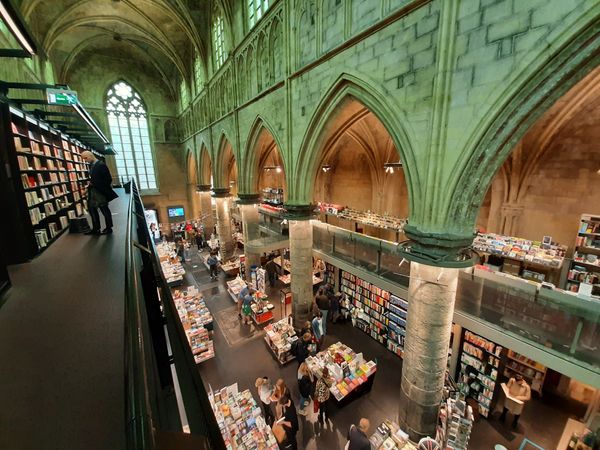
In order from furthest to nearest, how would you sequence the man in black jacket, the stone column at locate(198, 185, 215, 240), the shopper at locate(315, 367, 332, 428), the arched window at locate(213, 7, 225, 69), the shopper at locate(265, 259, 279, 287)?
the stone column at locate(198, 185, 215, 240) < the shopper at locate(265, 259, 279, 287) < the arched window at locate(213, 7, 225, 69) < the shopper at locate(315, 367, 332, 428) < the man in black jacket

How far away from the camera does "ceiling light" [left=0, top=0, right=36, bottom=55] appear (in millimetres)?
2428

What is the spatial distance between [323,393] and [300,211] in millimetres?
4579

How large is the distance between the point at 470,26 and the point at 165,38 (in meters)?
18.3

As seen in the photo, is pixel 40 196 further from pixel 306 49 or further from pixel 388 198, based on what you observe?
pixel 388 198

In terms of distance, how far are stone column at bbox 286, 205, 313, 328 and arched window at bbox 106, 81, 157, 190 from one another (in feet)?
60.1

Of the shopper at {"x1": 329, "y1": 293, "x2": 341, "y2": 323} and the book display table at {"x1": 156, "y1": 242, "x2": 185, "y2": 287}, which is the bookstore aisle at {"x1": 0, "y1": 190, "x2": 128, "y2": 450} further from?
the book display table at {"x1": 156, "y1": 242, "x2": 185, "y2": 287}

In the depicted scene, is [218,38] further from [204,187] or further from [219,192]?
[204,187]

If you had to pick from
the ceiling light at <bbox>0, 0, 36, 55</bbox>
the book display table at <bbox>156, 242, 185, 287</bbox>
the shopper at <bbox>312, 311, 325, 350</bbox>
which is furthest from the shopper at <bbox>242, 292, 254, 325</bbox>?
the ceiling light at <bbox>0, 0, 36, 55</bbox>

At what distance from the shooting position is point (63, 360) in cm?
135

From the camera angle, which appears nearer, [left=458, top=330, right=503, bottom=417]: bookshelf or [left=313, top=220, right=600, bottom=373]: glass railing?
[left=313, top=220, right=600, bottom=373]: glass railing

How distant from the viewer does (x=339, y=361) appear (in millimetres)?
6496

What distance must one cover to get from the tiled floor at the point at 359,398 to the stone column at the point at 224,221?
19.8ft

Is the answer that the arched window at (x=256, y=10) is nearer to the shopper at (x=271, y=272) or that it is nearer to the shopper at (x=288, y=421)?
the shopper at (x=271, y=272)

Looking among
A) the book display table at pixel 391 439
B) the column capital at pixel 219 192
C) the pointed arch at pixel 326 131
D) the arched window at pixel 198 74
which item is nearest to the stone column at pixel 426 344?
the book display table at pixel 391 439
